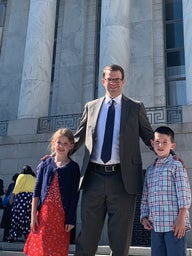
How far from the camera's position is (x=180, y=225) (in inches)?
158

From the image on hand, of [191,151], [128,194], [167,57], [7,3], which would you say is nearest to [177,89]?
[167,57]

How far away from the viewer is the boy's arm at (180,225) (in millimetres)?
4000

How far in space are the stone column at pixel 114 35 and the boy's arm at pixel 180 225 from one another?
9.23m

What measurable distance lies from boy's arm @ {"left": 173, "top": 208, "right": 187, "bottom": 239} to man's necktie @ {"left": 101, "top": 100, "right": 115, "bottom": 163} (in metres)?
1.11

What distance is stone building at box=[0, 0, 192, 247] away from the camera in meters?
13.2

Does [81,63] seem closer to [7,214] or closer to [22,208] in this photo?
[7,214]

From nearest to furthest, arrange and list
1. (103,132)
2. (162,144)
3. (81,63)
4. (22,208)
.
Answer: (162,144)
(103,132)
(22,208)
(81,63)

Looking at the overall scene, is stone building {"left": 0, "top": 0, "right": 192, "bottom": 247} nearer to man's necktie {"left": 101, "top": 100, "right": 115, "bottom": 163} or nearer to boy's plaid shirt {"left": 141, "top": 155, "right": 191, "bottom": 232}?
boy's plaid shirt {"left": 141, "top": 155, "right": 191, "bottom": 232}

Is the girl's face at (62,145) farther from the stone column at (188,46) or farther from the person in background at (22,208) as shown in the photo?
the stone column at (188,46)

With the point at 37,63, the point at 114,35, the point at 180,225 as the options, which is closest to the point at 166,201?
the point at 180,225

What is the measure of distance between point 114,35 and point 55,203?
32.6 ft

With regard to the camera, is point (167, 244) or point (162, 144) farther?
point (162, 144)

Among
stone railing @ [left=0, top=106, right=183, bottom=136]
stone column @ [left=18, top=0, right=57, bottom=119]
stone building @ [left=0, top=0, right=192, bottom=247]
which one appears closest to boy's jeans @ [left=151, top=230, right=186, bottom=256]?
stone building @ [left=0, top=0, right=192, bottom=247]

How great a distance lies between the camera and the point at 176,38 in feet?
55.7
